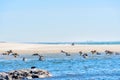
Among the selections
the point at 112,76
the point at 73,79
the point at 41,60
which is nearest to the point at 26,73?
the point at 73,79

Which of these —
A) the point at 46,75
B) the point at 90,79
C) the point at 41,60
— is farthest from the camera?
the point at 41,60

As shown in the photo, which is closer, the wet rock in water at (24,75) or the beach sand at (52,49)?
the wet rock in water at (24,75)

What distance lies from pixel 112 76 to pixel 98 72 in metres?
5.26

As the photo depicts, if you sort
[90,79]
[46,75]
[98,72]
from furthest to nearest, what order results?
[98,72], [46,75], [90,79]

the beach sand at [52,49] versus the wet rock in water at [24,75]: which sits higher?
the beach sand at [52,49]

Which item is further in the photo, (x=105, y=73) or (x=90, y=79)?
(x=105, y=73)

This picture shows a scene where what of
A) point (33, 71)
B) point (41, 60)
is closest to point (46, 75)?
point (33, 71)

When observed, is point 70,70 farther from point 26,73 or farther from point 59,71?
point 26,73

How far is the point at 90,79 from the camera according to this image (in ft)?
167

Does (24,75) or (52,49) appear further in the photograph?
(52,49)

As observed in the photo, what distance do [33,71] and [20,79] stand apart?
2.65m

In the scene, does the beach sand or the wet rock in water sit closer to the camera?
the wet rock in water

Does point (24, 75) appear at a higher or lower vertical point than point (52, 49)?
lower

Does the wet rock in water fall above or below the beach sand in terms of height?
below
